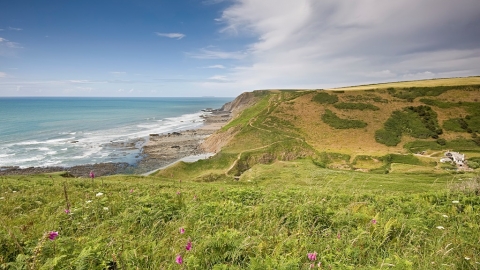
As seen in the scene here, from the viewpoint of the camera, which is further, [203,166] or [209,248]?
[203,166]

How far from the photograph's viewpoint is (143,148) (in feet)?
220

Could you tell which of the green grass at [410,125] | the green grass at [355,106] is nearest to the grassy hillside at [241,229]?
the green grass at [410,125]

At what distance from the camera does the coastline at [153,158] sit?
46.8 metres

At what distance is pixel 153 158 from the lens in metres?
59.0

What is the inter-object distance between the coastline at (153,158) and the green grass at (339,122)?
1346 inches

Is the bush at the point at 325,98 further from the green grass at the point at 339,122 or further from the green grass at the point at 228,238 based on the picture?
the green grass at the point at 228,238

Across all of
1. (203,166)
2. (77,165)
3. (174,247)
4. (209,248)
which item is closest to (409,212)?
(209,248)

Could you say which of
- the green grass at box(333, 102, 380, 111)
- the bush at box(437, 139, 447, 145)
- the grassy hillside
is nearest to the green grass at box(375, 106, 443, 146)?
the bush at box(437, 139, 447, 145)

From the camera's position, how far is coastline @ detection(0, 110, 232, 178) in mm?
46781

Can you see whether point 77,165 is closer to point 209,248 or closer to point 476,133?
point 209,248

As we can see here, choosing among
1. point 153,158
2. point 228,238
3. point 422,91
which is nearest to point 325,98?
point 422,91

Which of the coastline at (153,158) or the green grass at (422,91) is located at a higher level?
the green grass at (422,91)

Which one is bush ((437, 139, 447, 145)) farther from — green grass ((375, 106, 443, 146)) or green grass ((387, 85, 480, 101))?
green grass ((387, 85, 480, 101))

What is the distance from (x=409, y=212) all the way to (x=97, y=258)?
8.48 metres
